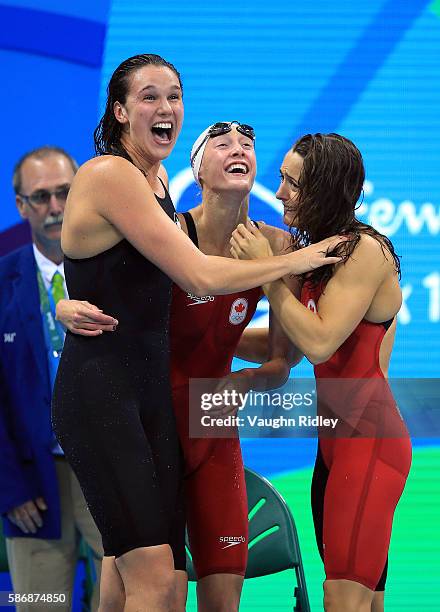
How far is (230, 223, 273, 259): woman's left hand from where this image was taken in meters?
3.02

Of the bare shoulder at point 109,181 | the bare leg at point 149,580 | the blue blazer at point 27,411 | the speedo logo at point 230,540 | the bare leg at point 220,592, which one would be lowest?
the bare leg at point 220,592

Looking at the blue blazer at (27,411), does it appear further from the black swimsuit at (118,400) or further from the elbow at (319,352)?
the elbow at (319,352)

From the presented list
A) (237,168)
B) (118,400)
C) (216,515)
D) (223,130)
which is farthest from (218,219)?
(216,515)

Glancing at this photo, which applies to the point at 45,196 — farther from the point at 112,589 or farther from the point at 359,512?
the point at 359,512

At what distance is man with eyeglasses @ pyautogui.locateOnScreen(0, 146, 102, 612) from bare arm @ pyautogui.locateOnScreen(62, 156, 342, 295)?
1323 mm

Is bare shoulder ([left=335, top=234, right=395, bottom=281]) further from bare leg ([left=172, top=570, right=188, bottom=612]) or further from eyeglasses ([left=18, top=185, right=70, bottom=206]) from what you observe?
eyeglasses ([left=18, top=185, right=70, bottom=206])

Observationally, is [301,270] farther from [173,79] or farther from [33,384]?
[33,384]

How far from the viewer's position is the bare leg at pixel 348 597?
9.62ft

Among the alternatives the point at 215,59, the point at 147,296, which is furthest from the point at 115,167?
the point at 215,59

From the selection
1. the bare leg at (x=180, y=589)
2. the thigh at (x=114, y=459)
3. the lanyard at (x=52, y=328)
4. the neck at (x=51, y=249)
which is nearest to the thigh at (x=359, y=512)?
the bare leg at (x=180, y=589)

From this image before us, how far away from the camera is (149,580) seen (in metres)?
2.65

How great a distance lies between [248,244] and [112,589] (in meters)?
1.08

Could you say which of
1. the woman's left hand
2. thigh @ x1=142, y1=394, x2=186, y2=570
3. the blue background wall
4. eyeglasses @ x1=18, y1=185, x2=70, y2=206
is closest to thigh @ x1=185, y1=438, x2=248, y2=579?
thigh @ x1=142, y1=394, x2=186, y2=570

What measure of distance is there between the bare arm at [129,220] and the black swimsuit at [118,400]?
7cm
